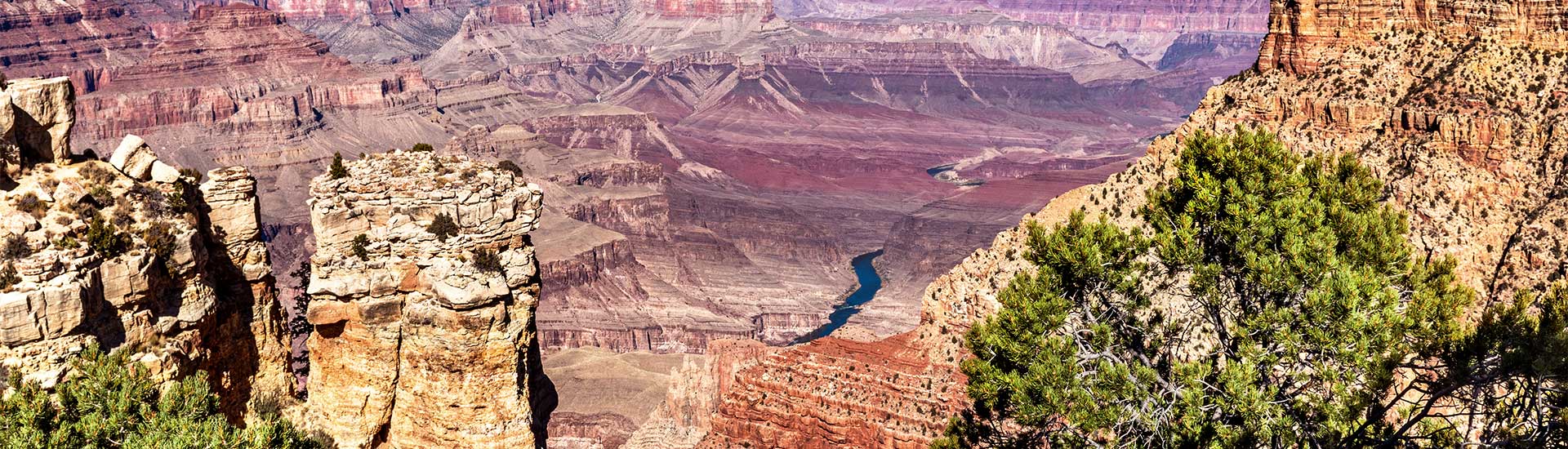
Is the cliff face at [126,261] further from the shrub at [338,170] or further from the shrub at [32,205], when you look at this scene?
the shrub at [338,170]

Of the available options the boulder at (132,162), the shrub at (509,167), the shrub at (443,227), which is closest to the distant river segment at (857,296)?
the shrub at (509,167)

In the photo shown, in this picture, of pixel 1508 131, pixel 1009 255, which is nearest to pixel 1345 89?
pixel 1508 131

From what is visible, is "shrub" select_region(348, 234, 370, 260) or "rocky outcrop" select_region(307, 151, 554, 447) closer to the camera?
"rocky outcrop" select_region(307, 151, 554, 447)

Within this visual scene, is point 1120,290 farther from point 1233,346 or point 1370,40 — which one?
point 1370,40

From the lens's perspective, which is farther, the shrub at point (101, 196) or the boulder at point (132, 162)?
the boulder at point (132, 162)

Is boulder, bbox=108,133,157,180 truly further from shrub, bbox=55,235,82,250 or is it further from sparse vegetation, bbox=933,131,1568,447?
sparse vegetation, bbox=933,131,1568,447

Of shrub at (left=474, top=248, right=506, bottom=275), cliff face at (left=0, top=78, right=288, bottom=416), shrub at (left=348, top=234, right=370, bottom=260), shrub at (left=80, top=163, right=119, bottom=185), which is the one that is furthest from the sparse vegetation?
shrub at (left=80, top=163, right=119, bottom=185)
